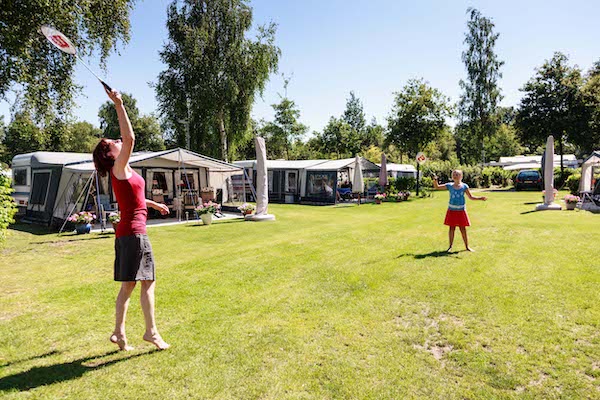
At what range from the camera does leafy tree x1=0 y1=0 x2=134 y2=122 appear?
8.48 metres

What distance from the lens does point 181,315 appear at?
3.86 metres

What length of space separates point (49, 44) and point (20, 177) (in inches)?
280

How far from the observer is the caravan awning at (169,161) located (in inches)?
465

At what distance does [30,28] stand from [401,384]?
34.4 feet

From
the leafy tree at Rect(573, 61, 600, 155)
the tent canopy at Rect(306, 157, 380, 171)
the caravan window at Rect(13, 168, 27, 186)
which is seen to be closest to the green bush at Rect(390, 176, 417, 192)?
the tent canopy at Rect(306, 157, 380, 171)

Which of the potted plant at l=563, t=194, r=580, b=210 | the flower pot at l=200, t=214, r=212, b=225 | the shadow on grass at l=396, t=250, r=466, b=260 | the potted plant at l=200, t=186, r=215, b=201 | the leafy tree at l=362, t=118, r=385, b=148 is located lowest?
the shadow on grass at l=396, t=250, r=466, b=260

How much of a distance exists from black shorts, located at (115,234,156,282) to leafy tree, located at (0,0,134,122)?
797 cm

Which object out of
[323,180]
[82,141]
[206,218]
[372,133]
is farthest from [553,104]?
[82,141]

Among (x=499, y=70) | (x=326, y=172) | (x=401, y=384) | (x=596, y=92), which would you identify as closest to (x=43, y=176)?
(x=326, y=172)

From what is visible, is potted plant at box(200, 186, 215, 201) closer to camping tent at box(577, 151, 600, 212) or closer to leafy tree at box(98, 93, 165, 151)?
camping tent at box(577, 151, 600, 212)

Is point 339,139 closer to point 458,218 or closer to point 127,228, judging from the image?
point 458,218

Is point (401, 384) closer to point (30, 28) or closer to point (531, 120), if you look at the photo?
point (30, 28)

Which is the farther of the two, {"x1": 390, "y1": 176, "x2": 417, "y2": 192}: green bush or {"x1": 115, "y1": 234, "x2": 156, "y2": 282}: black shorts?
{"x1": 390, "y1": 176, "x2": 417, "y2": 192}: green bush

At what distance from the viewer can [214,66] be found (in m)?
19.5
